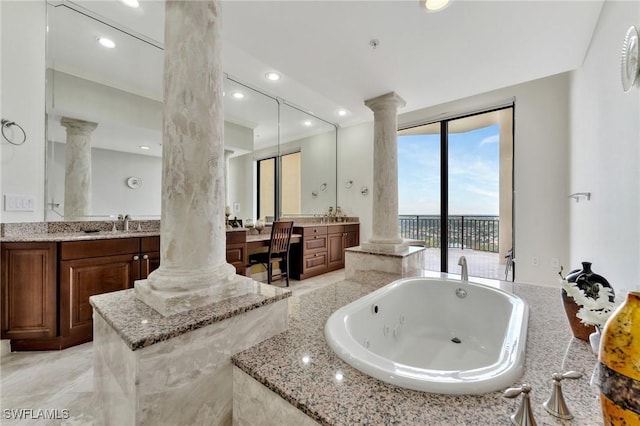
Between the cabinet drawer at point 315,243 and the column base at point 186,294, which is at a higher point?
the column base at point 186,294

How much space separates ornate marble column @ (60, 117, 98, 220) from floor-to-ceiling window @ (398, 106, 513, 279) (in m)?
4.11

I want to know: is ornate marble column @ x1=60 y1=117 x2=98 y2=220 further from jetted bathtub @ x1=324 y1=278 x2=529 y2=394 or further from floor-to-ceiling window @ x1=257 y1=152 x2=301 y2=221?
jetted bathtub @ x1=324 y1=278 x2=529 y2=394

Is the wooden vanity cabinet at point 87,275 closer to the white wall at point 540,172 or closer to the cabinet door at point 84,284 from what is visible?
the cabinet door at point 84,284

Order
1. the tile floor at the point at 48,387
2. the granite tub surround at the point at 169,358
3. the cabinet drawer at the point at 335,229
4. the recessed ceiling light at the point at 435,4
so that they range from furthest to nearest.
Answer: the cabinet drawer at the point at 335,229 < the recessed ceiling light at the point at 435,4 < the tile floor at the point at 48,387 < the granite tub surround at the point at 169,358

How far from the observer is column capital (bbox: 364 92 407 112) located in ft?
9.09

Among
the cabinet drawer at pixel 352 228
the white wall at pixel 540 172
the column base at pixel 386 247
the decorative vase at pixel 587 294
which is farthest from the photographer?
the cabinet drawer at pixel 352 228

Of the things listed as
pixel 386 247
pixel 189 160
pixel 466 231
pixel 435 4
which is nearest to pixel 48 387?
pixel 189 160

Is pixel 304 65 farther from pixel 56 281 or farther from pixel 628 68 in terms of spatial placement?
pixel 56 281

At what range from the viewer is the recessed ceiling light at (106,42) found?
2.37 metres

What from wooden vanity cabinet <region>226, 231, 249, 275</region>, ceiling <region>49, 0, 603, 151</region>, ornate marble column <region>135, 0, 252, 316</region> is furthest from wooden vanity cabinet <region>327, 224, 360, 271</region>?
ornate marble column <region>135, 0, 252, 316</region>

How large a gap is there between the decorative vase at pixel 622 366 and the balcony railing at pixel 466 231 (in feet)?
11.1

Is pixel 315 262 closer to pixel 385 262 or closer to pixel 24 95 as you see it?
pixel 385 262

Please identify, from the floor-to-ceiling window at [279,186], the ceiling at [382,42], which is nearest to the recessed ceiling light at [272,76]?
the ceiling at [382,42]

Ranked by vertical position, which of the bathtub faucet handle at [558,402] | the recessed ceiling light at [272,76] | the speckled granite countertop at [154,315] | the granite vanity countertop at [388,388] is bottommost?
the granite vanity countertop at [388,388]
